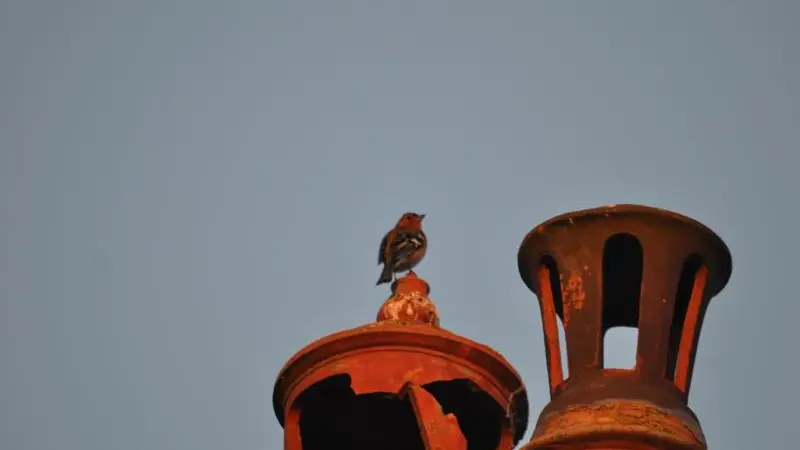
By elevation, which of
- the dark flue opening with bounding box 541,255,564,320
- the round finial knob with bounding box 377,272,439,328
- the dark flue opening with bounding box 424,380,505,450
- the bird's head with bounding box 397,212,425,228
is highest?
the bird's head with bounding box 397,212,425,228

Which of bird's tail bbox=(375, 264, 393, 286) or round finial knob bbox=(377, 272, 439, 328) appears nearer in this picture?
round finial knob bbox=(377, 272, 439, 328)

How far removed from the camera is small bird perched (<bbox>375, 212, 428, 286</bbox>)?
53.3 ft

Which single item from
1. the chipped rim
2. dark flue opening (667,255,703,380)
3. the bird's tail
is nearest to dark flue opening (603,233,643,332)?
dark flue opening (667,255,703,380)

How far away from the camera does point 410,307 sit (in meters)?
12.7

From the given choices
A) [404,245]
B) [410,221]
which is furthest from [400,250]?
[410,221]

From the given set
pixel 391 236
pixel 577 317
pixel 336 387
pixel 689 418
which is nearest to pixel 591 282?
pixel 577 317

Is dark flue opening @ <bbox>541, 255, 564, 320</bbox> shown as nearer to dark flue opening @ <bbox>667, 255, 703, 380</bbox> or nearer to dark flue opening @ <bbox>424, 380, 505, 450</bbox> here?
dark flue opening @ <bbox>667, 255, 703, 380</bbox>

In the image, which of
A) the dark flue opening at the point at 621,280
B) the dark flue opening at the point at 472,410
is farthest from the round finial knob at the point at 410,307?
the dark flue opening at the point at 621,280

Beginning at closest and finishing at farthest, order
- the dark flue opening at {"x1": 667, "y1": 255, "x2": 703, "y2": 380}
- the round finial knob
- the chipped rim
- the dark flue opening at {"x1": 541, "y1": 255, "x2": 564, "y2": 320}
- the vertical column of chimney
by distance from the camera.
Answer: the vertical column of chimney < the dark flue opening at {"x1": 667, "y1": 255, "x2": 703, "y2": 380} < the dark flue opening at {"x1": 541, "y1": 255, "x2": 564, "y2": 320} < the chipped rim < the round finial knob

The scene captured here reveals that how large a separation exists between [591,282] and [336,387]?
2200 millimetres

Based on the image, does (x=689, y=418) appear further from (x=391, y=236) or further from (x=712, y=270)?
(x=391, y=236)

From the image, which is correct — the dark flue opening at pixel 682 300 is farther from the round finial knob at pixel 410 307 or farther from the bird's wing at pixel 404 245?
the bird's wing at pixel 404 245

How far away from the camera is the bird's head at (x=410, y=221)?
1803cm

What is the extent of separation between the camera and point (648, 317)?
36.6ft
